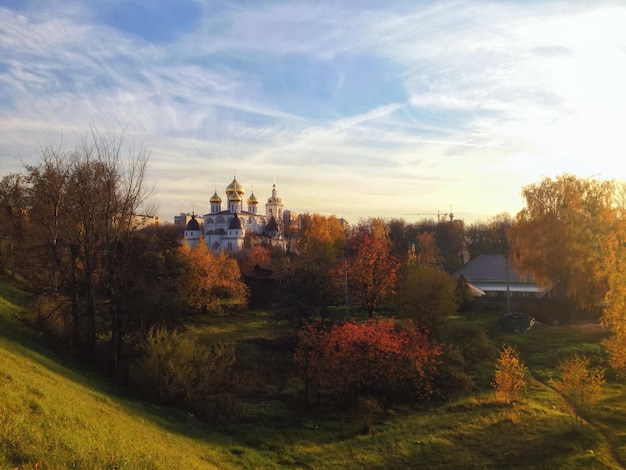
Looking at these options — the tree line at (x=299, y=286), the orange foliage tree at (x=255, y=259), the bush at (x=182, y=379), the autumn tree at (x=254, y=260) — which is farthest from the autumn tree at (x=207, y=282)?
the bush at (x=182, y=379)

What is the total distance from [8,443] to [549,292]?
4541 cm

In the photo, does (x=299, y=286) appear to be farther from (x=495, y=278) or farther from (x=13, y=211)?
(x=495, y=278)

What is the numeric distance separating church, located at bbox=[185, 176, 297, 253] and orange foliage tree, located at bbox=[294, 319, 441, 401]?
56.3 meters

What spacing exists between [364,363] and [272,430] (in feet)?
16.8

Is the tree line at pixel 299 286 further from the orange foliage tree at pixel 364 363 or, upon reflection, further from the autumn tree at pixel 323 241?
the autumn tree at pixel 323 241

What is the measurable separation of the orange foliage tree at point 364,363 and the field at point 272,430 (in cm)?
118

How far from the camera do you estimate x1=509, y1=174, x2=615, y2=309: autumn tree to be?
116 ft

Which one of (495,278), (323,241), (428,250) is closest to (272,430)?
(323,241)

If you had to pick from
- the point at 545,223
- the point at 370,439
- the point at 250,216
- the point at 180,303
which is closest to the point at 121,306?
the point at 180,303

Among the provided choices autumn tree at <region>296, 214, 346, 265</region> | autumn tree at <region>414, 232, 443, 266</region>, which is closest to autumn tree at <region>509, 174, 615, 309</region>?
autumn tree at <region>296, 214, 346, 265</region>

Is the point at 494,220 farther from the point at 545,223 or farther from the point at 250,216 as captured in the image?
the point at 545,223

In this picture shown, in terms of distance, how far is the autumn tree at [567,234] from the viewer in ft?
116

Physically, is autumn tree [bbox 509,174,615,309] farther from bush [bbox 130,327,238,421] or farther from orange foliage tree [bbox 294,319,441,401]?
bush [bbox 130,327,238,421]

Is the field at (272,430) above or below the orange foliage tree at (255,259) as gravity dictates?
below
